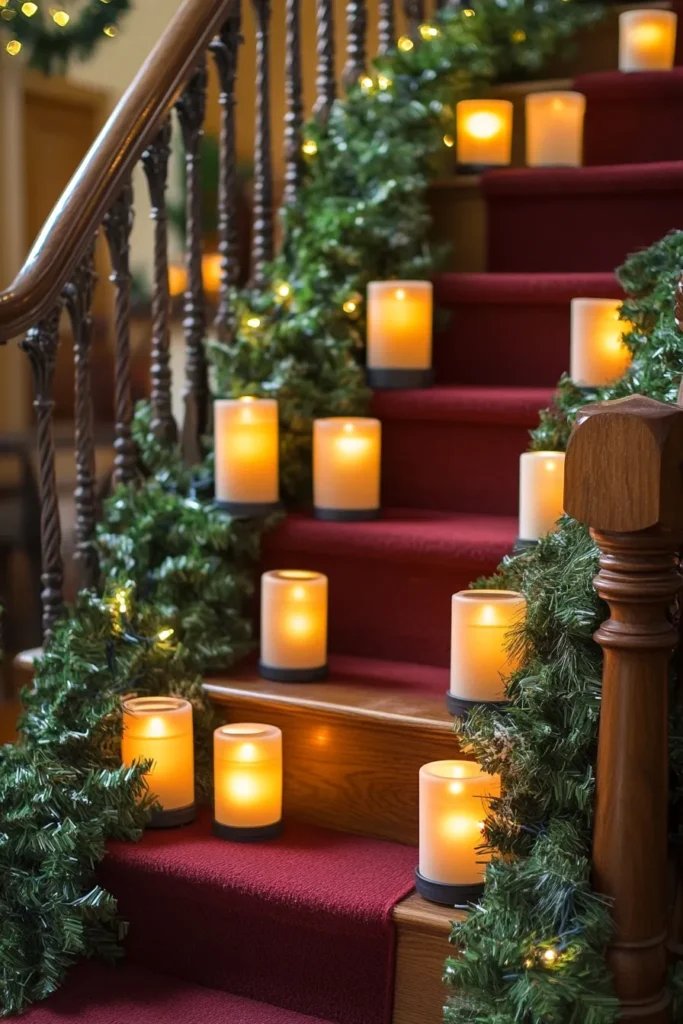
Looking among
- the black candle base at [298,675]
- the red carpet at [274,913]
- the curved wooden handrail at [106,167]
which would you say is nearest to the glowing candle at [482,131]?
the curved wooden handrail at [106,167]

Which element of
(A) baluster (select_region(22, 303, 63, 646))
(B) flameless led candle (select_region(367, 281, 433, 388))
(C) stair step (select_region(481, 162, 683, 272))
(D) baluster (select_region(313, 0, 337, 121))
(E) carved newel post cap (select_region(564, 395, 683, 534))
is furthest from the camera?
(D) baluster (select_region(313, 0, 337, 121))

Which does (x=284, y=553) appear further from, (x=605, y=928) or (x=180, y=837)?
(x=605, y=928)

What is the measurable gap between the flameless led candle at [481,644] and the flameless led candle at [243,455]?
0.58 m

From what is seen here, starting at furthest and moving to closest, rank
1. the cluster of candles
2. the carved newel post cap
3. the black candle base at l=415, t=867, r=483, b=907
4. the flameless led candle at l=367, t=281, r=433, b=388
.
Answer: the cluster of candles, the flameless led candle at l=367, t=281, r=433, b=388, the black candle base at l=415, t=867, r=483, b=907, the carved newel post cap

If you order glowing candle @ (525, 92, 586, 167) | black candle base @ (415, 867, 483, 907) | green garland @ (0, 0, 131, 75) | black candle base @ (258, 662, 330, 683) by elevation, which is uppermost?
green garland @ (0, 0, 131, 75)

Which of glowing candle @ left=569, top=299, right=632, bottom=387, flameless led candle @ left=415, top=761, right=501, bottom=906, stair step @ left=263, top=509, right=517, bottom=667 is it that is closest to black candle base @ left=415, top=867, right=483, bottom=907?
flameless led candle @ left=415, top=761, right=501, bottom=906

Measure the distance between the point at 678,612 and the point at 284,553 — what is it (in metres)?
1.09

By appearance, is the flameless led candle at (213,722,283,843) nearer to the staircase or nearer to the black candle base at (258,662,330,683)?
the staircase

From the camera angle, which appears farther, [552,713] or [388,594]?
[388,594]

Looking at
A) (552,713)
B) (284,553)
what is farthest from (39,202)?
(552,713)

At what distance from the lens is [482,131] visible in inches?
112

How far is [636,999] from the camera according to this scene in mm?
1399

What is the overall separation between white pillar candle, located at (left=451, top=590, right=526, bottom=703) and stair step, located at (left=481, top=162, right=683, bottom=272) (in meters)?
1.10

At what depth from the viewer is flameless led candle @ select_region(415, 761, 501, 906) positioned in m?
1.76
